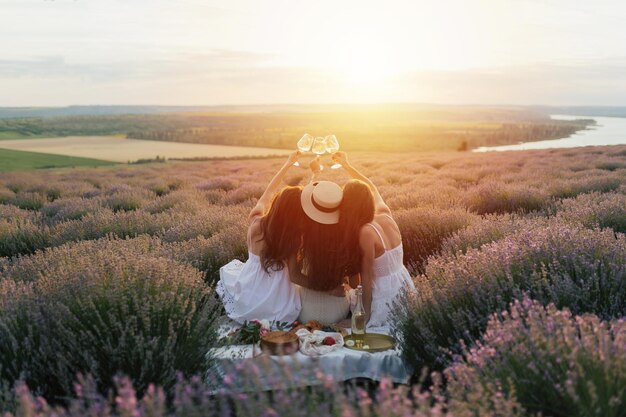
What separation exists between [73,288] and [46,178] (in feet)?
51.5

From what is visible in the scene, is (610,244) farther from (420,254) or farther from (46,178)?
(46,178)

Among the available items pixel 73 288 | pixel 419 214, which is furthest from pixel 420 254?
pixel 73 288

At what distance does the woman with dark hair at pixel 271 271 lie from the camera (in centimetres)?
472

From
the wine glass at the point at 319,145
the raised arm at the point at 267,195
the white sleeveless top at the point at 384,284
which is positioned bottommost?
the white sleeveless top at the point at 384,284

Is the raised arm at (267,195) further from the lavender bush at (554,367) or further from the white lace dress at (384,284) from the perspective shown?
the lavender bush at (554,367)

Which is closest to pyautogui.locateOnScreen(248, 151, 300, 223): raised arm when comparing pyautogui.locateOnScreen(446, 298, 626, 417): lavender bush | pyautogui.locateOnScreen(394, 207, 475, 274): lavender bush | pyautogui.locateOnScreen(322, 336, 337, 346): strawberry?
pyautogui.locateOnScreen(322, 336, 337, 346): strawberry

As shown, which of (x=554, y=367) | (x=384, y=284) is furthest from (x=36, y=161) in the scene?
(x=554, y=367)

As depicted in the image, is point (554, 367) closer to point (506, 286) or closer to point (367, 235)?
point (506, 286)

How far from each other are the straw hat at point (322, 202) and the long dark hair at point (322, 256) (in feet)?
0.23

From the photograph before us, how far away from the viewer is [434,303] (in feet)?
11.5

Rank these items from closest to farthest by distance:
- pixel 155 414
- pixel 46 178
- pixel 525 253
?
pixel 155 414 → pixel 525 253 → pixel 46 178

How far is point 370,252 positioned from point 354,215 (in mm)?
314

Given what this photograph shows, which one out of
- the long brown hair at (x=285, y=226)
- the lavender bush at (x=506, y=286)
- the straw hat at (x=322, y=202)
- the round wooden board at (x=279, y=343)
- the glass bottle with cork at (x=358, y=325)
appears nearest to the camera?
the lavender bush at (x=506, y=286)

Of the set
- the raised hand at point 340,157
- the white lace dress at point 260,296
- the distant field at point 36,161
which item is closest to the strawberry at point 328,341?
the white lace dress at point 260,296
